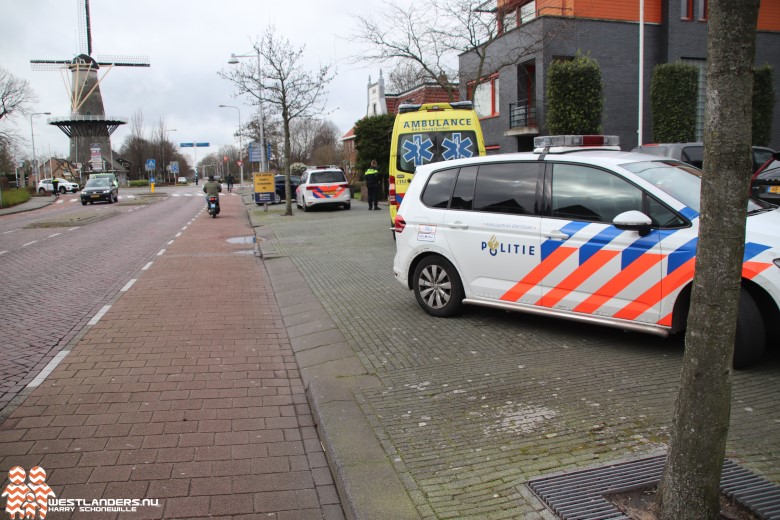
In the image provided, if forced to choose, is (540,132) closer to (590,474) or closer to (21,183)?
(590,474)

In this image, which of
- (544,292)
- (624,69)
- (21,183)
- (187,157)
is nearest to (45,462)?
(544,292)

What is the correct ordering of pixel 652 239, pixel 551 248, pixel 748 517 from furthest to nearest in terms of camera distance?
pixel 551 248 → pixel 652 239 → pixel 748 517

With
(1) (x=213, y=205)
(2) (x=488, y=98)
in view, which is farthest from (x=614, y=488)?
(2) (x=488, y=98)

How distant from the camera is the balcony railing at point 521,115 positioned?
80.1 ft

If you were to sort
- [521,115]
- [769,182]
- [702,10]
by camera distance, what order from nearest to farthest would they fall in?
[769,182], [702,10], [521,115]

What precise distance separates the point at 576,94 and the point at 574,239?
16.6 m

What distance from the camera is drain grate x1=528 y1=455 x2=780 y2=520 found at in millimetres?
3049

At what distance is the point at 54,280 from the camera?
11.0 m

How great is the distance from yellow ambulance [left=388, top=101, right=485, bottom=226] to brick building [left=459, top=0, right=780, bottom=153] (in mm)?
10591

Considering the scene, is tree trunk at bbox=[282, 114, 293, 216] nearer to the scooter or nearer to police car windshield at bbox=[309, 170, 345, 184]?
police car windshield at bbox=[309, 170, 345, 184]

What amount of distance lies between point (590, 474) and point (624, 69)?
24068mm

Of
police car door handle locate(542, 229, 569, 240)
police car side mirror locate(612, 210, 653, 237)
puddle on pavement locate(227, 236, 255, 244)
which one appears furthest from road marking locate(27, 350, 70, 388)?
puddle on pavement locate(227, 236, 255, 244)

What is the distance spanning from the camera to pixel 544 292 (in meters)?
6.18

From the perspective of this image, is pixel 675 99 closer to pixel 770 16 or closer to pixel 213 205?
pixel 770 16
